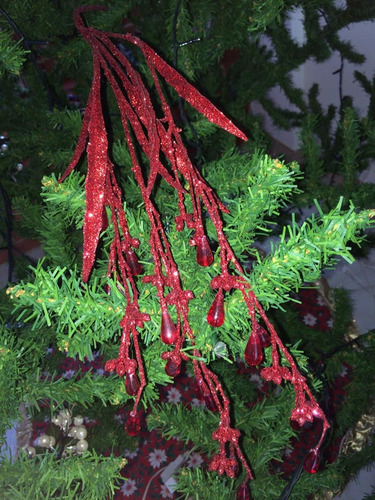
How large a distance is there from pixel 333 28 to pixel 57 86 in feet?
2.16

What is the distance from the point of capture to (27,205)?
33.1 inches

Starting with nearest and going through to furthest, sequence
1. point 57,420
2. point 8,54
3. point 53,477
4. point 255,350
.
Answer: point 255,350, point 53,477, point 8,54, point 57,420

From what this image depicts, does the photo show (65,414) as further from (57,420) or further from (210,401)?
(210,401)

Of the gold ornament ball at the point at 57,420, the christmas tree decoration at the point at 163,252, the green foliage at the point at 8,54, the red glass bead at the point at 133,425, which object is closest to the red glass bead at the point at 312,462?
the christmas tree decoration at the point at 163,252

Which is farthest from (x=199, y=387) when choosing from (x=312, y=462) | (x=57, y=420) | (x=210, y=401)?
(x=57, y=420)

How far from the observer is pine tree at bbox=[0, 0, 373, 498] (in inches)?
19.4

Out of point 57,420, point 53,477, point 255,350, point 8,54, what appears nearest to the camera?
point 255,350

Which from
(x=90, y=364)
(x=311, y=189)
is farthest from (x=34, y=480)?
(x=90, y=364)

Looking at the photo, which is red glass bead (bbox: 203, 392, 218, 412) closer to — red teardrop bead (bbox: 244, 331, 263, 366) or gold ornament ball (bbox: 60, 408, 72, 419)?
red teardrop bead (bbox: 244, 331, 263, 366)

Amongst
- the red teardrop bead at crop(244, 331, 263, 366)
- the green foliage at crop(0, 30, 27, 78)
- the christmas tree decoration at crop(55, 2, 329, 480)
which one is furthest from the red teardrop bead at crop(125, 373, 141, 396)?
the green foliage at crop(0, 30, 27, 78)

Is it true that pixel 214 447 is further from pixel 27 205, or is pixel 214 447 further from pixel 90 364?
pixel 90 364

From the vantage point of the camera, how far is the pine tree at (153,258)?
0.49 m

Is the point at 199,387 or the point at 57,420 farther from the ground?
the point at 199,387

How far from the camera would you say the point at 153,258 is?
456 mm
